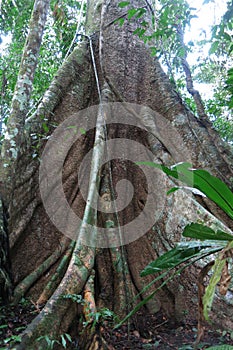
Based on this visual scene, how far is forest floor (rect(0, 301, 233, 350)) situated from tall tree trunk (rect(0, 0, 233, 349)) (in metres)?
0.11

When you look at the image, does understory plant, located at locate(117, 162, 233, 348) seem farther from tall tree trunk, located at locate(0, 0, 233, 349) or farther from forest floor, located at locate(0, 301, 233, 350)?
forest floor, located at locate(0, 301, 233, 350)

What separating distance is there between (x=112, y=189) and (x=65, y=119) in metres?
1.00

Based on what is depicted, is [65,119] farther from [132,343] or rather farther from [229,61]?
[229,61]

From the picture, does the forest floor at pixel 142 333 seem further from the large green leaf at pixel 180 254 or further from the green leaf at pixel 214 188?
the green leaf at pixel 214 188

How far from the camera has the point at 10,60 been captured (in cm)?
558

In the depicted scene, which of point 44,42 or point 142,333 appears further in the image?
point 44,42

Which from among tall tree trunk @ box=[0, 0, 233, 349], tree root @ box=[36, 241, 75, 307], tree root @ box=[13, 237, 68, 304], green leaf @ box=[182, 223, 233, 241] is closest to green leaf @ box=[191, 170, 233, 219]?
green leaf @ box=[182, 223, 233, 241]

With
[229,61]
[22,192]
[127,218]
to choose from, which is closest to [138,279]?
[127,218]

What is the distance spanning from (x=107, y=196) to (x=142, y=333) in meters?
1.16

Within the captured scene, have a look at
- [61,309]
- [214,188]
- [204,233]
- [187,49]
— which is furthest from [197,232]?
[187,49]

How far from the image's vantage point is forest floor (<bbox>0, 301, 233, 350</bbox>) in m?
1.87

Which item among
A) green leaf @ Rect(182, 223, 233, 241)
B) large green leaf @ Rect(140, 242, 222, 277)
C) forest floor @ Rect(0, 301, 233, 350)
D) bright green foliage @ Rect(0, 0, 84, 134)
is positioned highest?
bright green foliage @ Rect(0, 0, 84, 134)

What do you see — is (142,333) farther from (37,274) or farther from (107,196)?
(107,196)

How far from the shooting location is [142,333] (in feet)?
6.88
